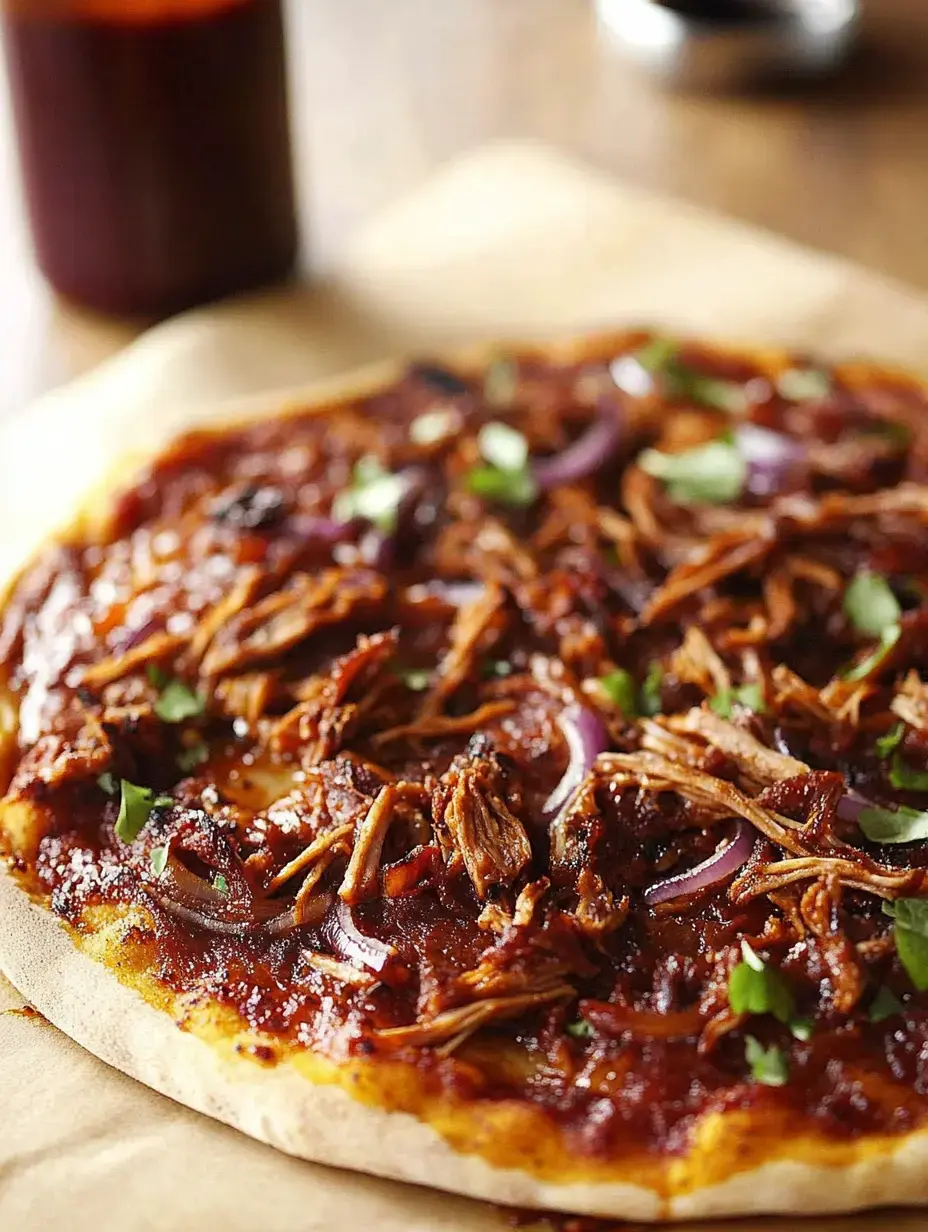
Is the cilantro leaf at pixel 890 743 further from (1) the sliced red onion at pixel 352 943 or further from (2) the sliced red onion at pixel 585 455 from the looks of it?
(2) the sliced red onion at pixel 585 455

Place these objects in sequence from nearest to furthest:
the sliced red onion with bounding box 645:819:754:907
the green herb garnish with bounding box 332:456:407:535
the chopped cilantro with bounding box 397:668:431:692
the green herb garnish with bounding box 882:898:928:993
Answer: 1. the green herb garnish with bounding box 882:898:928:993
2. the sliced red onion with bounding box 645:819:754:907
3. the chopped cilantro with bounding box 397:668:431:692
4. the green herb garnish with bounding box 332:456:407:535

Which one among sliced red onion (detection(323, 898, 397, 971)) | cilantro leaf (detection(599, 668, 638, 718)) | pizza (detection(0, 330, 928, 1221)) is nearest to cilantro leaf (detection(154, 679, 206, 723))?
pizza (detection(0, 330, 928, 1221))

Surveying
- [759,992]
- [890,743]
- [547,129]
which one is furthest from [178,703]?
[547,129]

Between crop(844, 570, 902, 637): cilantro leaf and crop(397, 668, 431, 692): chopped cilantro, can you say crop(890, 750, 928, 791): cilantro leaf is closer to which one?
crop(844, 570, 902, 637): cilantro leaf

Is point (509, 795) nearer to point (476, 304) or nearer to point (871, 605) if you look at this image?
point (871, 605)

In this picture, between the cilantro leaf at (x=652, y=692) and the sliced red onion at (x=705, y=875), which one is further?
the cilantro leaf at (x=652, y=692)

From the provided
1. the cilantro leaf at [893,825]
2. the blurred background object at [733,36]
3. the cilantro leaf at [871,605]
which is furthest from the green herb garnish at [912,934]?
the blurred background object at [733,36]
